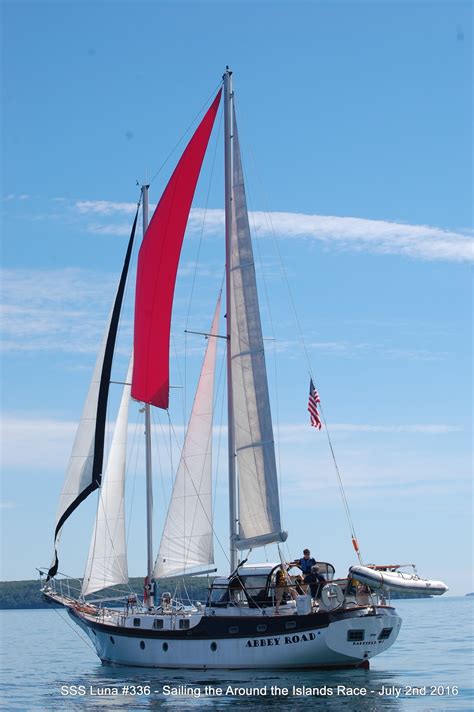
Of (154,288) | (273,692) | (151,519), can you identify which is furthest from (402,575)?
(154,288)

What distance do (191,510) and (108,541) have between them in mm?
4444

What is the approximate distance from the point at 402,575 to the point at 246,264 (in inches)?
415

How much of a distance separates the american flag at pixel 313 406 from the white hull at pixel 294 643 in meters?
6.01

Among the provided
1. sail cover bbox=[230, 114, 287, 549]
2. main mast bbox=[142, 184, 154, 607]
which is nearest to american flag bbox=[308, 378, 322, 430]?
sail cover bbox=[230, 114, 287, 549]

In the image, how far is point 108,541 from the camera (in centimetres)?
3716

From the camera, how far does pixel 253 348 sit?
108ft

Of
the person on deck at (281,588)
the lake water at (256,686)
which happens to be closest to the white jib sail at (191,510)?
the person on deck at (281,588)

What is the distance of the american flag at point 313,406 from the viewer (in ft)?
109

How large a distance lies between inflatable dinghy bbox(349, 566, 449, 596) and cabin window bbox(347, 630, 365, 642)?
1335 millimetres

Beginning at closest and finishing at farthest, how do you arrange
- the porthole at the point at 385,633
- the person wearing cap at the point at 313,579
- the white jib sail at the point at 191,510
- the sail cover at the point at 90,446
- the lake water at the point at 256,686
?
the lake water at the point at 256,686 → the porthole at the point at 385,633 → the person wearing cap at the point at 313,579 → the white jib sail at the point at 191,510 → the sail cover at the point at 90,446

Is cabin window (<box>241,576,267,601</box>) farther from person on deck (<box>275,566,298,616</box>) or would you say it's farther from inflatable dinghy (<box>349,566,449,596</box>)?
inflatable dinghy (<box>349,566,449,596</box>)

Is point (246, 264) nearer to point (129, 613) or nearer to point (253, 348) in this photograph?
point (253, 348)

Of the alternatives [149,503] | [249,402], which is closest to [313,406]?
[249,402]

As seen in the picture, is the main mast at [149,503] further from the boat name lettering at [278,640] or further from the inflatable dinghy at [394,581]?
the inflatable dinghy at [394,581]
